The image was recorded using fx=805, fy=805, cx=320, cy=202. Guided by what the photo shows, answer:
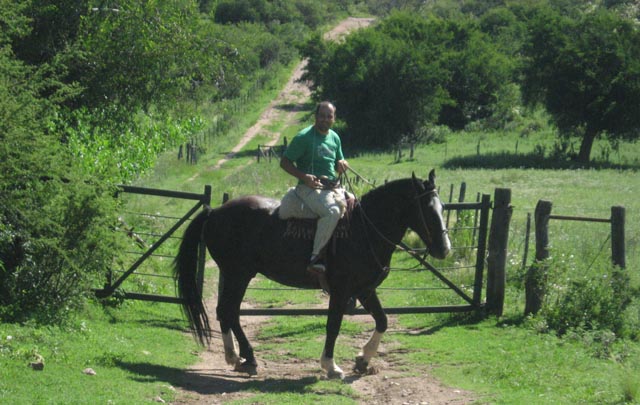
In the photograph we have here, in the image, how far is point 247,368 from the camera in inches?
384

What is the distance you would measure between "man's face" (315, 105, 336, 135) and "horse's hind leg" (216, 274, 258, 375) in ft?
7.35

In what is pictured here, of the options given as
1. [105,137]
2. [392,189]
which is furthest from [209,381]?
[105,137]

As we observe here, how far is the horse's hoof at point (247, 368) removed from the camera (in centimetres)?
975

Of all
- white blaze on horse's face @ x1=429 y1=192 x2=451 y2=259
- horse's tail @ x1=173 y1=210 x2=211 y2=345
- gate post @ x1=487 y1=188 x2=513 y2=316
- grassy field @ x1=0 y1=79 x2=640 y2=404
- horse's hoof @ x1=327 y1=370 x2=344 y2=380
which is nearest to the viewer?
grassy field @ x1=0 y1=79 x2=640 y2=404

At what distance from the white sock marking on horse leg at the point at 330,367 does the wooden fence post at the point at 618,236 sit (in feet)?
15.6

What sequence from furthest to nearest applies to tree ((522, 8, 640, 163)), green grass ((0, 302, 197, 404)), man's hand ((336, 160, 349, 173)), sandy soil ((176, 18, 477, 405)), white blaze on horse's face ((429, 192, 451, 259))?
1. tree ((522, 8, 640, 163))
2. man's hand ((336, 160, 349, 173))
3. white blaze on horse's face ((429, 192, 451, 259))
4. sandy soil ((176, 18, 477, 405))
5. green grass ((0, 302, 197, 404))

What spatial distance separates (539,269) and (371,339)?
332 cm

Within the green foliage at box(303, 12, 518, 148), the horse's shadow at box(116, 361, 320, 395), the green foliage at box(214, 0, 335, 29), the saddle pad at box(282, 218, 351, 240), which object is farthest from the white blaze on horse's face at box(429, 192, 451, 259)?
the green foliage at box(214, 0, 335, 29)

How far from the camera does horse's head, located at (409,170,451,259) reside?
9.28 m

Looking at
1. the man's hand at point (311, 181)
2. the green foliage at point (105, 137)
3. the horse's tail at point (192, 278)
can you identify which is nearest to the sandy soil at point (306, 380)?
the horse's tail at point (192, 278)

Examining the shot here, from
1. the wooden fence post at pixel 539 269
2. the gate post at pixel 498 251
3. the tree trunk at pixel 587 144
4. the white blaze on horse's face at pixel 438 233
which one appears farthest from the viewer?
the tree trunk at pixel 587 144

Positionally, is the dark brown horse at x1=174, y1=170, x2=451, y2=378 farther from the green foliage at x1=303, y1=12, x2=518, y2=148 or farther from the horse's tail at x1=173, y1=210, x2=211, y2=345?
the green foliage at x1=303, y1=12, x2=518, y2=148

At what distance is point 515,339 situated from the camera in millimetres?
11062

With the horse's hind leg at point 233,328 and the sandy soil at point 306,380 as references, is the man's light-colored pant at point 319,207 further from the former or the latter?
the sandy soil at point 306,380
